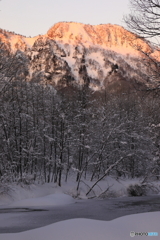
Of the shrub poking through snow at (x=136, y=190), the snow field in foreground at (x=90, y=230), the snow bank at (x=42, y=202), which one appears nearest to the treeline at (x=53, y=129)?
the shrub poking through snow at (x=136, y=190)

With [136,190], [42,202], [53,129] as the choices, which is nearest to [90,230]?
→ [42,202]

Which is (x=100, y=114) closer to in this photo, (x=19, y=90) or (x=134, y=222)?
(x=19, y=90)

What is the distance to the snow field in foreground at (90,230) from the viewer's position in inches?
224

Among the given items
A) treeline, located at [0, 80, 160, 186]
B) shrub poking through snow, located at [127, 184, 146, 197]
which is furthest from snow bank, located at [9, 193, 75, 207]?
shrub poking through snow, located at [127, 184, 146, 197]

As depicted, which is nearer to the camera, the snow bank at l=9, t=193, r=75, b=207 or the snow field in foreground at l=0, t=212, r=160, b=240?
the snow field in foreground at l=0, t=212, r=160, b=240

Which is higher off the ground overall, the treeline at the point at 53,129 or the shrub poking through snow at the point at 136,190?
the treeline at the point at 53,129

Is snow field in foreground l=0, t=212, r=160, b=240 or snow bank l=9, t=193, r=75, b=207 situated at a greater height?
snow field in foreground l=0, t=212, r=160, b=240

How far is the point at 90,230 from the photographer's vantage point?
6102 millimetres

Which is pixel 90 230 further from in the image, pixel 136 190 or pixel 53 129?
pixel 53 129

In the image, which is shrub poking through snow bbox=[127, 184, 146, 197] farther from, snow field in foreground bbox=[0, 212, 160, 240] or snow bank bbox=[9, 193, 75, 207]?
snow field in foreground bbox=[0, 212, 160, 240]

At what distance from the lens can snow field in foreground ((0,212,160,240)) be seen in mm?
5684

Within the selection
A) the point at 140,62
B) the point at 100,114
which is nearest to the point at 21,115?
the point at 100,114

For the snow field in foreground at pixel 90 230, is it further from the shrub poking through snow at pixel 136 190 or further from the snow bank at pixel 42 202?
the shrub poking through snow at pixel 136 190

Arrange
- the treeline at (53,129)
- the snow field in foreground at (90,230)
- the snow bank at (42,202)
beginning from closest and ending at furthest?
1. the snow field in foreground at (90,230)
2. the snow bank at (42,202)
3. the treeline at (53,129)
